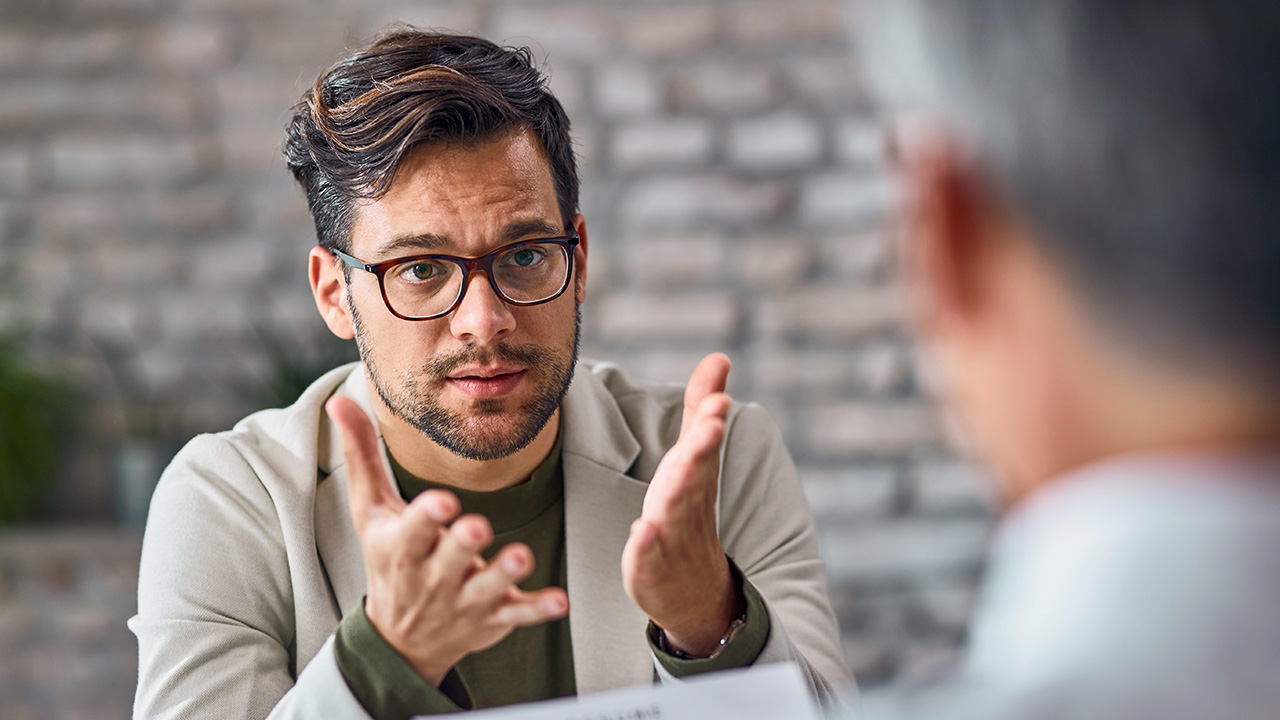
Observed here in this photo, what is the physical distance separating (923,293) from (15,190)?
9.03ft

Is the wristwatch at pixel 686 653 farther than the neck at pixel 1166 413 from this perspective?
Yes

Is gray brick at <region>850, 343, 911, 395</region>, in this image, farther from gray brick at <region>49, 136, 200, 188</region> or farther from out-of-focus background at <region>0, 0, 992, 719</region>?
gray brick at <region>49, 136, 200, 188</region>

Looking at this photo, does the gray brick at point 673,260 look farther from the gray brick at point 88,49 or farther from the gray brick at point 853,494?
the gray brick at point 88,49

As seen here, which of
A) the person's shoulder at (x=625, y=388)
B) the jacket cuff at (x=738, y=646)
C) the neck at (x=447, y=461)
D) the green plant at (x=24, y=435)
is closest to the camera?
the jacket cuff at (x=738, y=646)

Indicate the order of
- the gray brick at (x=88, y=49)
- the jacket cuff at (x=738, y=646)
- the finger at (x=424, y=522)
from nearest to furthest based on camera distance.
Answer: the finger at (x=424, y=522)
the jacket cuff at (x=738, y=646)
the gray brick at (x=88, y=49)

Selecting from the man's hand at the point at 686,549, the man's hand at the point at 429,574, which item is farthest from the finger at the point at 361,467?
the man's hand at the point at 686,549

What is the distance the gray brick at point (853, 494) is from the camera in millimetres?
2486

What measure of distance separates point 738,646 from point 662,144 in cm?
178

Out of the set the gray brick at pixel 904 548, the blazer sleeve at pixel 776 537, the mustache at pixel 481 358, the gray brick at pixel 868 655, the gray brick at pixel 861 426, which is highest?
the mustache at pixel 481 358

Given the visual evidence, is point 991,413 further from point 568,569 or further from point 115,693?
Result: point 115,693

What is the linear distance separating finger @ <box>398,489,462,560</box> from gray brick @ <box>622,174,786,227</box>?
177 centimetres

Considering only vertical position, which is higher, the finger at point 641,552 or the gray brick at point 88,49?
the gray brick at point 88,49

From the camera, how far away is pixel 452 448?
1.26 m

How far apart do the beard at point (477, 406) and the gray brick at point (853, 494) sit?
1.34 m
